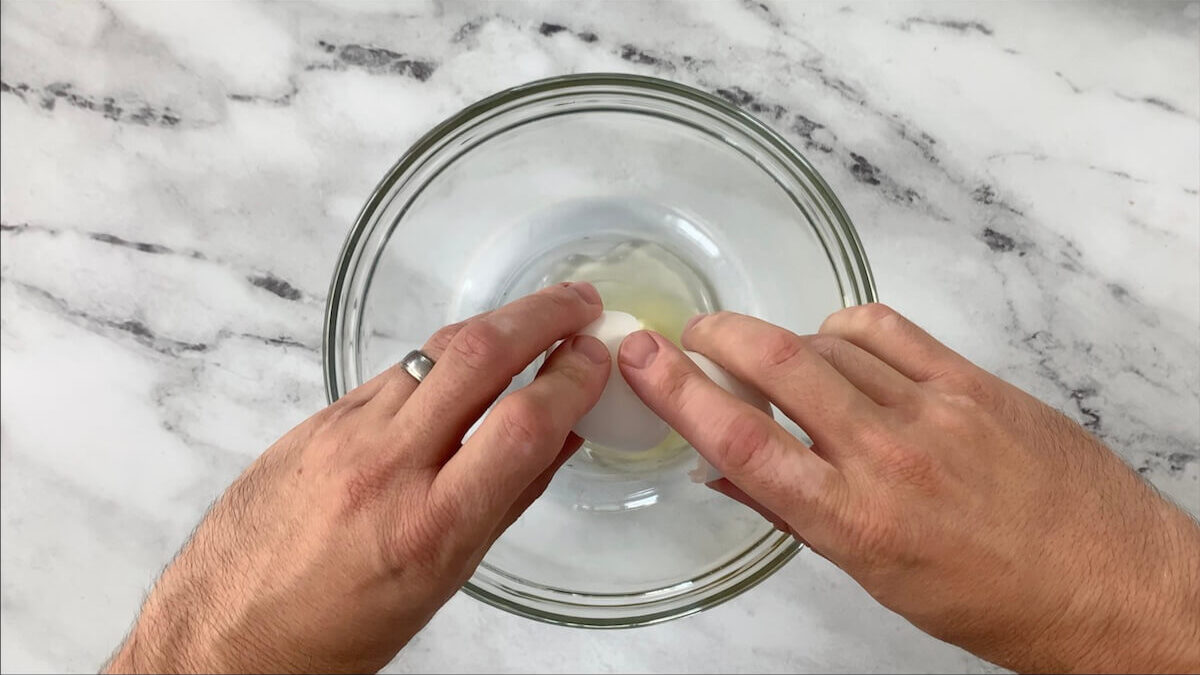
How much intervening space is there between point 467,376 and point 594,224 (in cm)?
32

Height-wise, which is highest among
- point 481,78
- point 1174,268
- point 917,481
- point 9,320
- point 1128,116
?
point 1128,116

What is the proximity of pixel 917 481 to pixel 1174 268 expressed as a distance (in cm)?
56

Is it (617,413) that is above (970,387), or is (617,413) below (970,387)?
below

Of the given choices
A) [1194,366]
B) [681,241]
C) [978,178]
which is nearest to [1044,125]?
[978,178]

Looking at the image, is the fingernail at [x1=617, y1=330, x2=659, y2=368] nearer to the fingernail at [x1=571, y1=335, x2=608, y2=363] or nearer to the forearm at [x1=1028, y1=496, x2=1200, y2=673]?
the fingernail at [x1=571, y1=335, x2=608, y2=363]

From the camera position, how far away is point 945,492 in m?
0.69

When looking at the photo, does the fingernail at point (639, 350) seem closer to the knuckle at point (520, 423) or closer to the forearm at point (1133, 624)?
the knuckle at point (520, 423)

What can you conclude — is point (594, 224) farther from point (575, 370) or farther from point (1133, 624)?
point (1133, 624)

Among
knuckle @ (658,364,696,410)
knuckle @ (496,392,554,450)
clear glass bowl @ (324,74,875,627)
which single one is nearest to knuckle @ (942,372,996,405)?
clear glass bowl @ (324,74,875,627)

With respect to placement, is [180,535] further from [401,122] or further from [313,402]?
[401,122]

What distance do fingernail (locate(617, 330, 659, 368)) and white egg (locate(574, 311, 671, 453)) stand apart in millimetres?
25

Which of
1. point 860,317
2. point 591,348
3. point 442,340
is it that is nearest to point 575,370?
point 591,348

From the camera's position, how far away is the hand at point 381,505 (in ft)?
2.16

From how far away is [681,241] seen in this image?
94 centimetres
